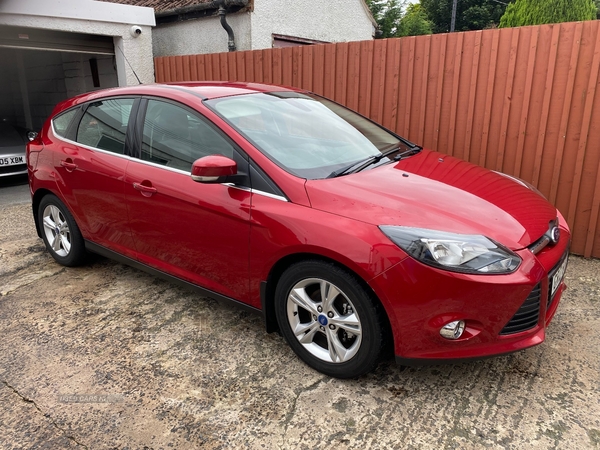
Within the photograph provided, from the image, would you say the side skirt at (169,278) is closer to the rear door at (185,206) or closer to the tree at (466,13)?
the rear door at (185,206)

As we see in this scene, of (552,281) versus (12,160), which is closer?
(552,281)

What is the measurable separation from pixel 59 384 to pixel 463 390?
226 centimetres

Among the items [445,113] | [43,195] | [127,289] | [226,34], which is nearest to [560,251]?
[445,113]

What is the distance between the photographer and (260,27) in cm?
941

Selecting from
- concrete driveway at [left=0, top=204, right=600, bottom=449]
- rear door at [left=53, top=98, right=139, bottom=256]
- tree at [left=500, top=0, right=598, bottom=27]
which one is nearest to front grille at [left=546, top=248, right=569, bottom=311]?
concrete driveway at [left=0, top=204, right=600, bottom=449]

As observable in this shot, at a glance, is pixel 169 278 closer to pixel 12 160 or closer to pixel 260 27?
pixel 12 160

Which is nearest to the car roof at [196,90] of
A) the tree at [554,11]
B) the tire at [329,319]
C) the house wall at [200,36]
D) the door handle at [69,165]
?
the door handle at [69,165]

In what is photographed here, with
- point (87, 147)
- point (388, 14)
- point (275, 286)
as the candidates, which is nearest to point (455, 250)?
point (275, 286)

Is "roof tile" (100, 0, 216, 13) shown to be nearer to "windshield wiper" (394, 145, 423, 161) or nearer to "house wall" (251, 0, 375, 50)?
"house wall" (251, 0, 375, 50)

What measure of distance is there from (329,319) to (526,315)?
983 millimetres

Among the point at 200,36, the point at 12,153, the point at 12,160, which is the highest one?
the point at 200,36

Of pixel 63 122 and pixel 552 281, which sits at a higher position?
pixel 63 122

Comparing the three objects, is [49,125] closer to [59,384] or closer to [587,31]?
[59,384]

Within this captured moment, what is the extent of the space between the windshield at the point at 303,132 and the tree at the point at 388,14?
27.8 m
